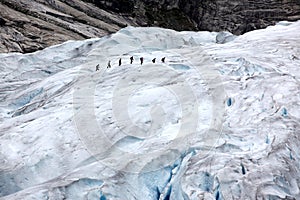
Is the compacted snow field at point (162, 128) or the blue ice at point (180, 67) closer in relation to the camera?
the compacted snow field at point (162, 128)

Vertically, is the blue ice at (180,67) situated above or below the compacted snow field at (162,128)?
above

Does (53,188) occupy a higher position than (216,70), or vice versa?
(216,70)

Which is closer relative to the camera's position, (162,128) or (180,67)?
(162,128)

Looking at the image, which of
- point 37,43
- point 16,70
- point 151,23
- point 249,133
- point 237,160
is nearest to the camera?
point 237,160

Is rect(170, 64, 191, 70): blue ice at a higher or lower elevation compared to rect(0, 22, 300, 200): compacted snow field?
higher

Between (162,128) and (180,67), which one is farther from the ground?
(180,67)

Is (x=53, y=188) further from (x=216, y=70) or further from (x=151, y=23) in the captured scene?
(x=151, y=23)

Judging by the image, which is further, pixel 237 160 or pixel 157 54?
pixel 157 54

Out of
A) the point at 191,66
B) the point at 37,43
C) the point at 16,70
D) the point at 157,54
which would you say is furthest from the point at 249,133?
the point at 37,43
